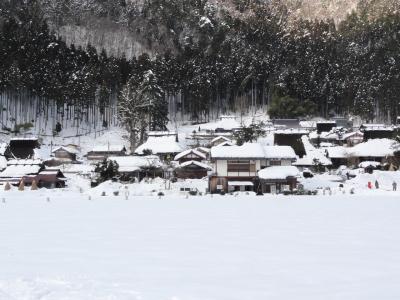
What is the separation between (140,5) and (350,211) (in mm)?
101703

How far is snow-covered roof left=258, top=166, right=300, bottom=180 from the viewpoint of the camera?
34969 mm

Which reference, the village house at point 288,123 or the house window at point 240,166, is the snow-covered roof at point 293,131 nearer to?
the village house at point 288,123

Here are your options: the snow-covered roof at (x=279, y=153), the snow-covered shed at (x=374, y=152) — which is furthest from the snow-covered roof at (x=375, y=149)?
the snow-covered roof at (x=279, y=153)

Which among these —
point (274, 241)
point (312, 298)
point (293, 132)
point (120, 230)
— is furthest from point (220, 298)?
point (293, 132)

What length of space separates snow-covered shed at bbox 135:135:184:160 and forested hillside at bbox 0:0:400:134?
9796 mm

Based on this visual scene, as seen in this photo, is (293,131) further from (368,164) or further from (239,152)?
(239,152)

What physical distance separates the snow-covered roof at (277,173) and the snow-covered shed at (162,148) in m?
15.7

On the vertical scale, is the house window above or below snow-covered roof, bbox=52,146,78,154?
below

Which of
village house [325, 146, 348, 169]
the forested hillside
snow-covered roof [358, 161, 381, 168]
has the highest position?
the forested hillside

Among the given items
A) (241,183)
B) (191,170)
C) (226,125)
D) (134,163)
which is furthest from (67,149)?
(241,183)

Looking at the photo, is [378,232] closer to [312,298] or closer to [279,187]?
[312,298]

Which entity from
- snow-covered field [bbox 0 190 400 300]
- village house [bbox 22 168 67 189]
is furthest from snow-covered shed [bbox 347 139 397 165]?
snow-covered field [bbox 0 190 400 300]

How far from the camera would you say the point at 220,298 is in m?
6.78

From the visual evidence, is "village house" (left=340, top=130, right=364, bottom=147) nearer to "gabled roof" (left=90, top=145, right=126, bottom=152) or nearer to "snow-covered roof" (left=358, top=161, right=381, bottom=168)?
"snow-covered roof" (left=358, top=161, right=381, bottom=168)
